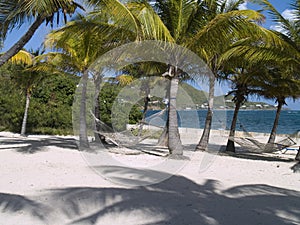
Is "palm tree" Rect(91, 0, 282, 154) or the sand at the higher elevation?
"palm tree" Rect(91, 0, 282, 154)

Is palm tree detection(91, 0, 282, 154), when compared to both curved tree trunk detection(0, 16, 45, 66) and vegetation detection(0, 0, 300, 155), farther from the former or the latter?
curved tree trunk detection(0, 16, 45, 66)

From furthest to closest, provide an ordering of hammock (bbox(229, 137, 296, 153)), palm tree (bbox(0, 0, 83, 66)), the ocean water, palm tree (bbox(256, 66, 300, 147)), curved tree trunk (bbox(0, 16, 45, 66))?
the ocean water
palm tree (bbox(256, 66, 300, 147))
hammock (bbox(229, 137, 296, 153))
curved tree trunk (bbox(0, 16, 45, 66))
palm tree (bbox(0, 0, 83, 66))

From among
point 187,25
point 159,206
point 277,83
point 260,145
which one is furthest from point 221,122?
point 159,206

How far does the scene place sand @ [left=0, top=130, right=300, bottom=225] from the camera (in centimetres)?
281

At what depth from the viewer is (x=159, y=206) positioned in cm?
314

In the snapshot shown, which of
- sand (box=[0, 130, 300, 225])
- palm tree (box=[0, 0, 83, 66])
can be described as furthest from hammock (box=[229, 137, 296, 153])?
palm tree (box=[0, 0, 83, 66])

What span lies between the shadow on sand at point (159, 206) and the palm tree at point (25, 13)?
2732mm

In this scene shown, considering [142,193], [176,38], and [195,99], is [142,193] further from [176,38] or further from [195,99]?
[195,99]

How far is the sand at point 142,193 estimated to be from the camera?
9.21ft

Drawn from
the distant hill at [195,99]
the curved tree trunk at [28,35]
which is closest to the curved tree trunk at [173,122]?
the curved tree trunk at [28,35]

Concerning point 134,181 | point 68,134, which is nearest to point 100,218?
point 134,181

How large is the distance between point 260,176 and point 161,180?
1.84m

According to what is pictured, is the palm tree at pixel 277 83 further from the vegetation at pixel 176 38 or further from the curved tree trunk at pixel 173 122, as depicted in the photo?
the curved tree trunk at pixel 173 122

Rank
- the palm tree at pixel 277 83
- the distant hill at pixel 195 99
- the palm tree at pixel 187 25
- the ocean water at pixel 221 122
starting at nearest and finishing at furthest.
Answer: the palm tree at pixel 187 25, the palm tree at pixel 277 83, the distant hill at pixel 195 99, the ocean water at pixel 221 122
